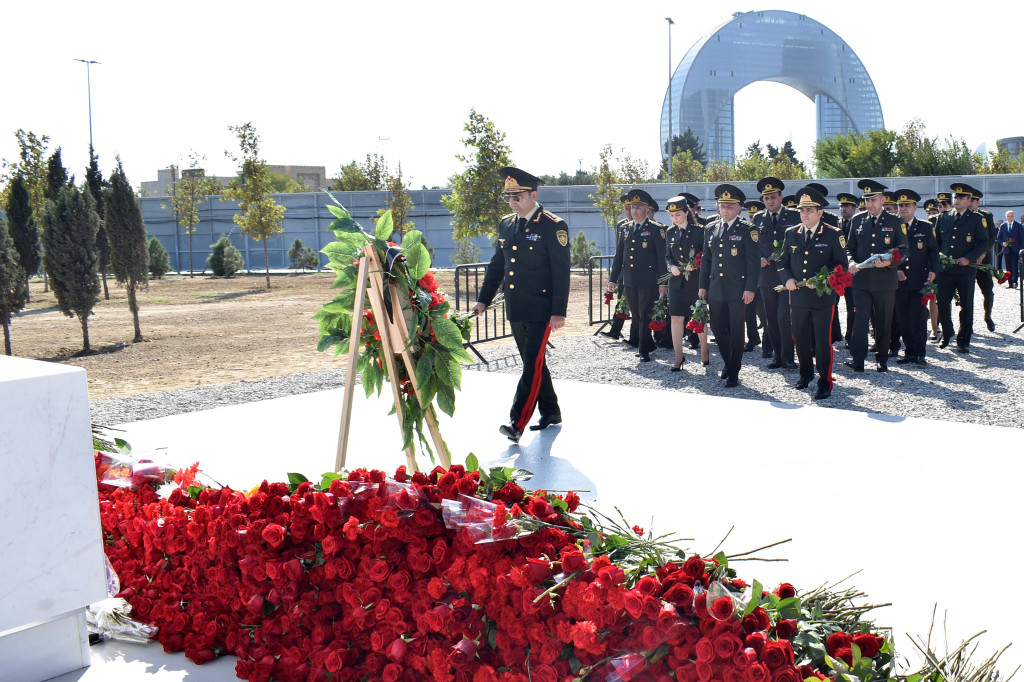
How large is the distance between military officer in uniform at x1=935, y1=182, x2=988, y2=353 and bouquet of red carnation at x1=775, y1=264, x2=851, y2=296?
3865 mm

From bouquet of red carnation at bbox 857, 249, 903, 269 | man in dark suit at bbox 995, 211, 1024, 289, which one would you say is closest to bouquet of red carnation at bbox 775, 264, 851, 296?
bouquet of red carnation at bbox 857, 249, 903, 269

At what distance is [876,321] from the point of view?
9.30 meters

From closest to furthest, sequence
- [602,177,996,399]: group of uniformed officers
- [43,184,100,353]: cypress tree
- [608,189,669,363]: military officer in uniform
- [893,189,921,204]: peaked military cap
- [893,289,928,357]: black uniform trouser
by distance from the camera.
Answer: [602,177,996,399]: group of uniformed officers
[893,289,928,357]: black uniform trouser
[893,189,921,204]: peaked military cap
[608,189,669,363]: military officer in uniform
[43,184,100,353]: cypress tree

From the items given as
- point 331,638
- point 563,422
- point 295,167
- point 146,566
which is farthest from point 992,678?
point 295,167

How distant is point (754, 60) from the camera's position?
279 ft

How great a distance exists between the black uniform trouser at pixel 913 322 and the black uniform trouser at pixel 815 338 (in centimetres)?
202

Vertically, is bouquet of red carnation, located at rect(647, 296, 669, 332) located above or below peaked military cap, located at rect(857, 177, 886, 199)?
below

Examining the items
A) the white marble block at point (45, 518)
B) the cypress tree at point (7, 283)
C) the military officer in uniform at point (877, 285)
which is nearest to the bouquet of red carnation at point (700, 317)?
the military officer in uniform at point (877, 285)

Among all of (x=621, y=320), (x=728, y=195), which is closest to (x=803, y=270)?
(x=728, y=195)

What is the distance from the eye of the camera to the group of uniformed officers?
824 centimetres

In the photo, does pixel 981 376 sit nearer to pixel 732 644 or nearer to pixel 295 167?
pixel 732 644

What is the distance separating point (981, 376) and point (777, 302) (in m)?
2.32

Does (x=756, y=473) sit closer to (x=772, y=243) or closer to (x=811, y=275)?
(x=811, y=275)

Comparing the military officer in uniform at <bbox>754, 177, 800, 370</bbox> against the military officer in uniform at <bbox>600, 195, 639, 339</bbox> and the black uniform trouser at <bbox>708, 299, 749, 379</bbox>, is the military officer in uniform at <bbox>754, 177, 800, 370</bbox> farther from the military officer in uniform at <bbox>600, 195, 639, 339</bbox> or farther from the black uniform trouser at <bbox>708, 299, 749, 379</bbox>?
the military officer in uniform at <bbox>600, 195, 639, 339</bbox>
